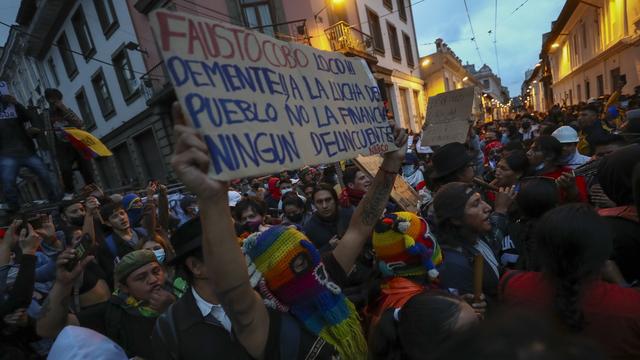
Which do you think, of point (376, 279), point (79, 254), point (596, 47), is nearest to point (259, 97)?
point (376, 279)

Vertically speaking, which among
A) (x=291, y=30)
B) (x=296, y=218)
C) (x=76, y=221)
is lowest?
(x=296, y=218)

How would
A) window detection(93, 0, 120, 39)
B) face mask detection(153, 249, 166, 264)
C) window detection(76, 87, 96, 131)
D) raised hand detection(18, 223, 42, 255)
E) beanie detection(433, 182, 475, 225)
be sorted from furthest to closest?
window detection(76, 87, 96, 131), window detection(93, 0, 120, 39), face mask detection(153, 249, 166, 264), raised hand detection(18, 223, 42, 255), beanie detection(433, 182, 475, 225)

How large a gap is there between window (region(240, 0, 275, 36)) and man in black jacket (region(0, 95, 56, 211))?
8.45m

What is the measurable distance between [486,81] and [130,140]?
7484 centimetres

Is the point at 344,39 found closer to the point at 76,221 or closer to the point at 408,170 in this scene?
the point at 408,170

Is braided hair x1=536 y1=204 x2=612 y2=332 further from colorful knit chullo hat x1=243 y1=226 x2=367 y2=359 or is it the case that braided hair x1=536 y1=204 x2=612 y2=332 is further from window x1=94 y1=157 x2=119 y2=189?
window x1=94 y1=157 x2=119 y2=189

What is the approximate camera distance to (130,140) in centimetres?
1470

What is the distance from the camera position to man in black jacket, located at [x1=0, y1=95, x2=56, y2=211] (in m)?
4.61

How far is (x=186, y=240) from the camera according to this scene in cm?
168

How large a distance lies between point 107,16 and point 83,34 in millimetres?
2651

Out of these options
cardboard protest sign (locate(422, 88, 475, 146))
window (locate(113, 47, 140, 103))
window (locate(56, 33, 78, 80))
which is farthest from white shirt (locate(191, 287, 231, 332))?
window (locate(56, 33, 78, 80))

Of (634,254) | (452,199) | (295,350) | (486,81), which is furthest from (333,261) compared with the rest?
(486,81)

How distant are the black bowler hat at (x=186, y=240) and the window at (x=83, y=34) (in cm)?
1668

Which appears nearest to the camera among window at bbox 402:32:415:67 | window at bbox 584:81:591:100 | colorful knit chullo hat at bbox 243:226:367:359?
colorful knit chullo hat at bbox 243:226:367:359
